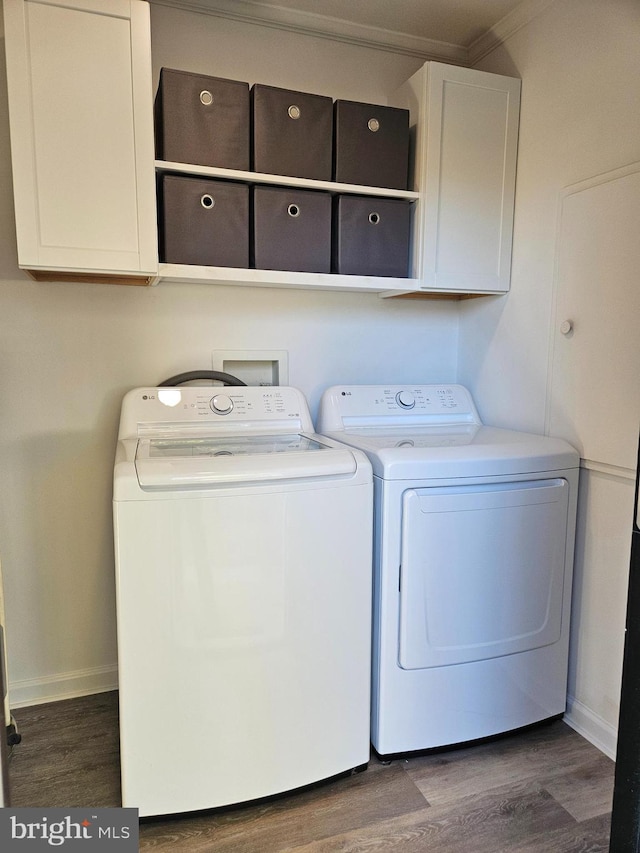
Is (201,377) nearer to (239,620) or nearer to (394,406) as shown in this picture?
(394,406)

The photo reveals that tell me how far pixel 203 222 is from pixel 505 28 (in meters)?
1.36

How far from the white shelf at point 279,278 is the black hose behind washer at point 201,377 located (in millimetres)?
323

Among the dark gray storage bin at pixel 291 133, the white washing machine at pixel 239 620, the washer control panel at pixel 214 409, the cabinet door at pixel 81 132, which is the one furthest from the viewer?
the washer control panel at pixel 214 409

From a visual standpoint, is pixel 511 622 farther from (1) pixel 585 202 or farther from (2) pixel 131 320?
(2) pixel 131 320

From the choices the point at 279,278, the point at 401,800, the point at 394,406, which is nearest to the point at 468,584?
the point at 401,800

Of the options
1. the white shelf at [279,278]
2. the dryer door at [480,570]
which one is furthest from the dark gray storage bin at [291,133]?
the dryer door at [480,570]

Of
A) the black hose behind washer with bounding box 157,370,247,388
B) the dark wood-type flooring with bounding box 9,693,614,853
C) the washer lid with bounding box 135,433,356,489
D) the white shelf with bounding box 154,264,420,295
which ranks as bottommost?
the dark wood-type flooring with bounding box 9,693,614,853

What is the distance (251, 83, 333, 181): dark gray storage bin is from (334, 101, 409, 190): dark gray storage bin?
4 centimetres

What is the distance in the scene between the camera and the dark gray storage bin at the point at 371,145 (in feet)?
6.15

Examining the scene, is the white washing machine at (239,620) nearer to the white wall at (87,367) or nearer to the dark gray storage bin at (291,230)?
the white wall at (87,367)

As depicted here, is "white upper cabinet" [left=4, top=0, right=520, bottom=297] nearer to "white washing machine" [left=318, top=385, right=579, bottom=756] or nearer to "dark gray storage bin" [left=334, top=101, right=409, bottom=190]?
"dark gray storage bin" [left=334, top=101, right=409, bottom=190]

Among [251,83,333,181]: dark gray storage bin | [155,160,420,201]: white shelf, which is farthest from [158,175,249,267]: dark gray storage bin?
[251,83,333,181]: dark gray storage bin

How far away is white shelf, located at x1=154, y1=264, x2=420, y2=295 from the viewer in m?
1.73

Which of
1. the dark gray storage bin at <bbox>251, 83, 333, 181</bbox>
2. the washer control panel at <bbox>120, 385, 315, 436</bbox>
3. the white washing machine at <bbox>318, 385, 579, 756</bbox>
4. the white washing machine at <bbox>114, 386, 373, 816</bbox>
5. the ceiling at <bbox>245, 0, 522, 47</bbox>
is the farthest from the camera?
the ceiling at <bbox>245, 0, 522, 47</bbox>
